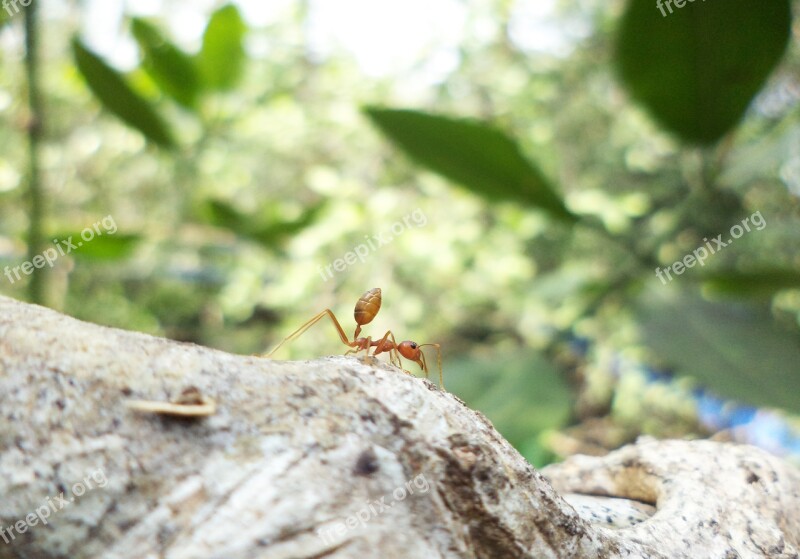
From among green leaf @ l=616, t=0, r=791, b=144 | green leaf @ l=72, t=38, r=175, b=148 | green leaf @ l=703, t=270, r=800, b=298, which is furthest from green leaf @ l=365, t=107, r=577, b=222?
green leaf @ l=72, t=38, r=175, b=148

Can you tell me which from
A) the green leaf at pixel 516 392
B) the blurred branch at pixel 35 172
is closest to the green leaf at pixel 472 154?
the green leaf at pixel 516 392

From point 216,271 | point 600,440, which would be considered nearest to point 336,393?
point 600,440

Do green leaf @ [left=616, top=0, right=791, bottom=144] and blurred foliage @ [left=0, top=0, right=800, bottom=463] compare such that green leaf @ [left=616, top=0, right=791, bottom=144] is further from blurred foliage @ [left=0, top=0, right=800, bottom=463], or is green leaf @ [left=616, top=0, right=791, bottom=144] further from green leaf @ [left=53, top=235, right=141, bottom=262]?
green leaf @ [left=53, top=235, right=141, bottom=262]

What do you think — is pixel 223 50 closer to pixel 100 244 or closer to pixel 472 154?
pixel 100 244

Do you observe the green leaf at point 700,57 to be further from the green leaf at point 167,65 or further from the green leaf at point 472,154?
the green leaf at point 167,65

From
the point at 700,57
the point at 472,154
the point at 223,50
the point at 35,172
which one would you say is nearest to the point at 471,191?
the point at 472,154
